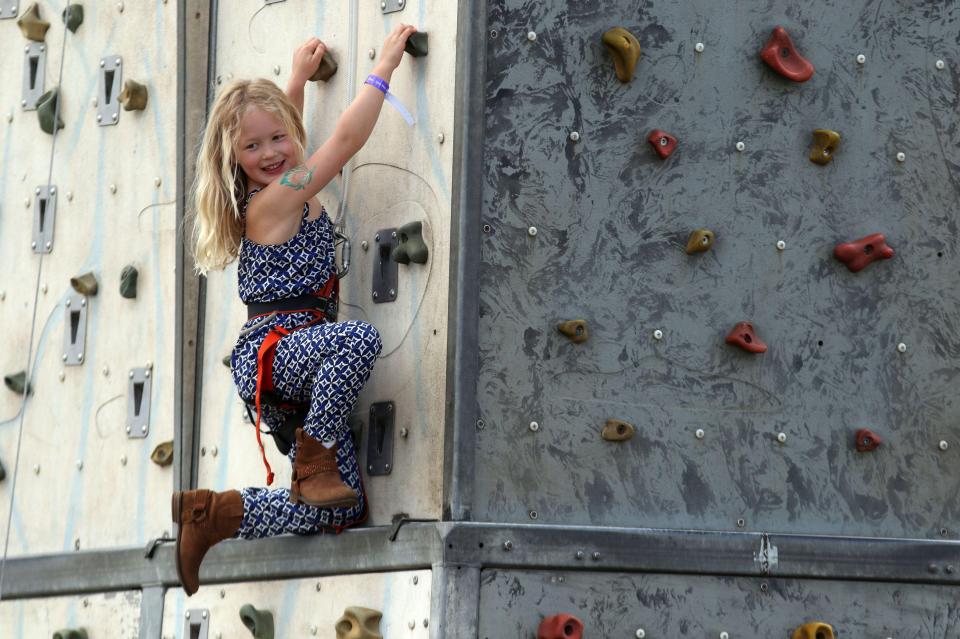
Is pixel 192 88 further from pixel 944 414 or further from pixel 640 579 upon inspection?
pixel 944 414

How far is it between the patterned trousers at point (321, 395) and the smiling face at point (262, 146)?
63 centimetres

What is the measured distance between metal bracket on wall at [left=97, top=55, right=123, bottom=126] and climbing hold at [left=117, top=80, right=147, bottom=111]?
0.09 metres

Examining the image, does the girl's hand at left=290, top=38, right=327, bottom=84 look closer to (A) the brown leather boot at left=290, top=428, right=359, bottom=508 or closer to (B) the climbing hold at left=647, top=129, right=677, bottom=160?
(B) the climbing hold at left=647, top=129, right=677, bottom=160

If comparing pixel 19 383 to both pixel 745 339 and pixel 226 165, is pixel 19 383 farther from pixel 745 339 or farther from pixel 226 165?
pixel 745 339

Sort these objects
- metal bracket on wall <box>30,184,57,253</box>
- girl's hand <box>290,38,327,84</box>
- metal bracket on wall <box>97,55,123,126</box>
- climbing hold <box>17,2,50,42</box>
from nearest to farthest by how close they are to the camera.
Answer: girl's hand <box>290,38,327,84</box> < metal bracket on wall <box>97,55,123,126</box> < metal bracket on wall <box>30,184,57,253</box> < climbing hold <box>17,2,50,42</box>

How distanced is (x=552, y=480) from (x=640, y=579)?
18.2 inches

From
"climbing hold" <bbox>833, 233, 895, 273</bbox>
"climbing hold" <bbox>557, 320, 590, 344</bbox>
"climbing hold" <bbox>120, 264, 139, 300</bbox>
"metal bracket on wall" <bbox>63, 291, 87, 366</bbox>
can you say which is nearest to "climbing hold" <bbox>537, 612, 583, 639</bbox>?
"climbing hold" <bbox>557, 320, 590, 344</bbox>

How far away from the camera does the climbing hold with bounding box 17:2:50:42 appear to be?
28.0ft

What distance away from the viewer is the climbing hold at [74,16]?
8406mm

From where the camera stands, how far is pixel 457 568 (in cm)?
656

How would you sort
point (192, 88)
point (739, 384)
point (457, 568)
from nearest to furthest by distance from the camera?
point (457, 568) < point (739, 384) < point (192, 88)

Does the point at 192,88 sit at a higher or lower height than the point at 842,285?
higher

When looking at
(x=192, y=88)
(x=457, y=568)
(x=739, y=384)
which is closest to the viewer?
(x=457, y=568)

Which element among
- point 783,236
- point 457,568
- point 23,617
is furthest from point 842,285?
point 23,617
